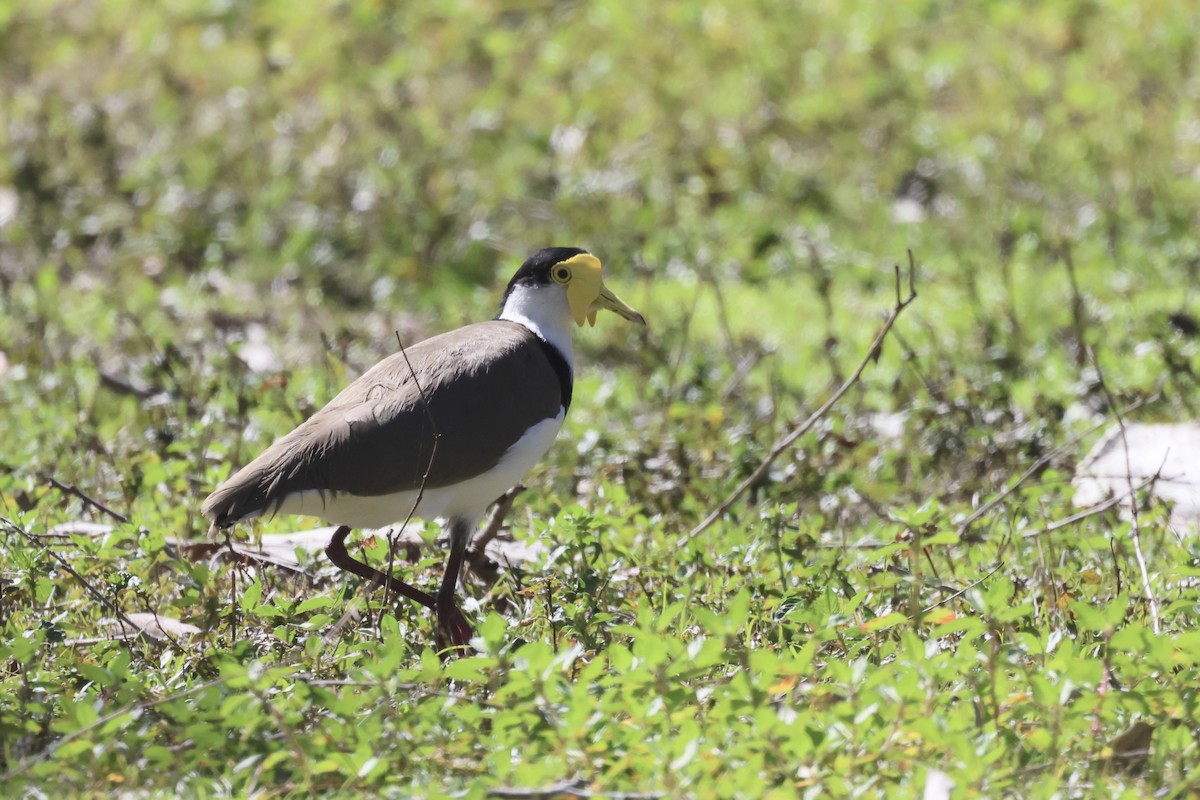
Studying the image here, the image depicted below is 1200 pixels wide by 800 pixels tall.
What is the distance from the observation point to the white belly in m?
4.40

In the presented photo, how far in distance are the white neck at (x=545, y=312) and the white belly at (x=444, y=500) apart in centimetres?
45

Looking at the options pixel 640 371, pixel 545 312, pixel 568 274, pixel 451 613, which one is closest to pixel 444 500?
pixel 451 613

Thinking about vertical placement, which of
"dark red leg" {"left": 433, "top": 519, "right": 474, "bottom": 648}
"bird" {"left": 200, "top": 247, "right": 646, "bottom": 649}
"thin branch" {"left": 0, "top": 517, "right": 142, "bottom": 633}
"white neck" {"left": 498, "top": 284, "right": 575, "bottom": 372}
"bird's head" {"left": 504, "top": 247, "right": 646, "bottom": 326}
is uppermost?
"bird's head" {"left": 504, "top": 247, "right": 646, "bottom": 326}

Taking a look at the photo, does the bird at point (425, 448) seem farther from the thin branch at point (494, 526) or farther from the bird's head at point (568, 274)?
the bird's head at point (568, 274)

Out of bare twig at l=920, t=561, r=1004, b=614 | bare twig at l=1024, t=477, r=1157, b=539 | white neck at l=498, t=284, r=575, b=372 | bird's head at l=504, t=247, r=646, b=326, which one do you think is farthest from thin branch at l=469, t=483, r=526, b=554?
bare twig at l=1024, t=477, r=1157, b=539

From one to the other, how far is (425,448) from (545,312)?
2.89 ft

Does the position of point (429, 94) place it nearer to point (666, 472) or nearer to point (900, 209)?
point (900, 209)

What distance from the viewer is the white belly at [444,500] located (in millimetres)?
4404

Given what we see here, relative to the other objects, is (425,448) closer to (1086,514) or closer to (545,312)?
(545,312)

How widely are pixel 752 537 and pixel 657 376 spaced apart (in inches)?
70.8

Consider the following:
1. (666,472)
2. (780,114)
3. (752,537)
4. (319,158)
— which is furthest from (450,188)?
(752,537)

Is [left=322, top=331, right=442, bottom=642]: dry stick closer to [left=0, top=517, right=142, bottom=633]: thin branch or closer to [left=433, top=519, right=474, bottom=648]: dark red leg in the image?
[left=433, top=519, right=474, bottom=648]: dark red leg

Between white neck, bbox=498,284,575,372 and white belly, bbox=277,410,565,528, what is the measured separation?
0.45 m

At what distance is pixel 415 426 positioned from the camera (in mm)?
4430
